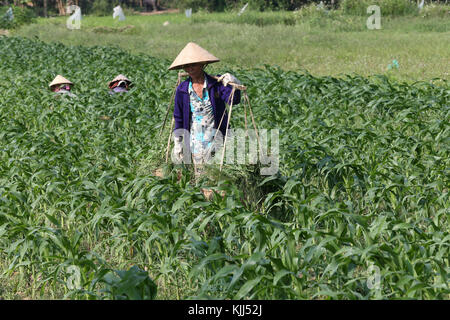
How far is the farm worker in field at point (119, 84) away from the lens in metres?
11.1

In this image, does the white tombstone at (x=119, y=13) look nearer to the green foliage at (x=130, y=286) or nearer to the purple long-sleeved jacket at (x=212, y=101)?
the purple long-sleeved jacket at (x=212, y=101)

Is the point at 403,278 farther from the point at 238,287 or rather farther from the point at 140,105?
the point at 140,105

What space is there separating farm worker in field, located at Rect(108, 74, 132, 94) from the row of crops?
1.94ft

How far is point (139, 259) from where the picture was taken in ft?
16.1

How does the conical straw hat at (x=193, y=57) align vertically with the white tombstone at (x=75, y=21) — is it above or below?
above

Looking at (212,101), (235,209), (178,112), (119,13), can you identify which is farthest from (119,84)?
(119,13)

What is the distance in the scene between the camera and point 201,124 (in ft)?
20.1

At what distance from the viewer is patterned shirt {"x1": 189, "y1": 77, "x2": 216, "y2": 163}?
19.9 ft

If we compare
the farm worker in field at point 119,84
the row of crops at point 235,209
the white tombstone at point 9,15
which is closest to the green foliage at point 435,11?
the row of crops at point 235,209

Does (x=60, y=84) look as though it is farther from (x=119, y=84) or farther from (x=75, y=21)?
(x=75, y=21)

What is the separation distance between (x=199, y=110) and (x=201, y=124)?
14 cm

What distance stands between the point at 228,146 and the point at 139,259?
1516 millimetres

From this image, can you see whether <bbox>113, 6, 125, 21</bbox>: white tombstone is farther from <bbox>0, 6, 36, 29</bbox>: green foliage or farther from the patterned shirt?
the patterned shirt

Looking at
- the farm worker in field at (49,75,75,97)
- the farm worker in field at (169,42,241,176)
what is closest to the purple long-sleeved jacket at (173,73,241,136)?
the farm worker in field at (169,42,241,176)
